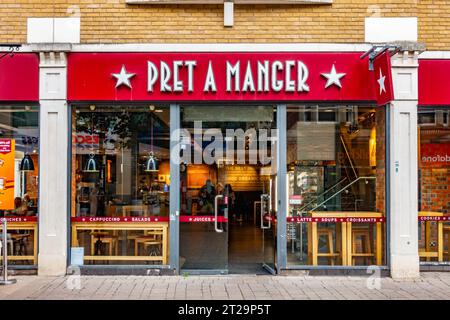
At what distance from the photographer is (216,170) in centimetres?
1036

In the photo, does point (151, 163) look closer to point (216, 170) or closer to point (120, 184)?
point (120, 184)

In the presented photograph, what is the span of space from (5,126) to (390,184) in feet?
23.7

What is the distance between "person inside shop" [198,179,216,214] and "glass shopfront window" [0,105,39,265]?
301 cm

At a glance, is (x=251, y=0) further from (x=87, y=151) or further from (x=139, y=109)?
(x=87, y=151)

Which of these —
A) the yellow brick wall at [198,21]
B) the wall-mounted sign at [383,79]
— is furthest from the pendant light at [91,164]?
the wall-mounted sign at [383,79]

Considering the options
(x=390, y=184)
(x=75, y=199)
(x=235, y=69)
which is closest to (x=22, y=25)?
(x=75, y=199)

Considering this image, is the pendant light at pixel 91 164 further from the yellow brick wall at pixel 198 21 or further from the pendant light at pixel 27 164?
the yellow brick wall at pixel 198 21

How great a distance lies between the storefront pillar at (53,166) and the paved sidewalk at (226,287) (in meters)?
0.47

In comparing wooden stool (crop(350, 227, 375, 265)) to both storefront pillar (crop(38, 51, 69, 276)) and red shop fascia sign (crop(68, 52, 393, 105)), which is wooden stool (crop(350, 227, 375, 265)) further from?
storefront pillar (crop(38, 51, 69, 276))

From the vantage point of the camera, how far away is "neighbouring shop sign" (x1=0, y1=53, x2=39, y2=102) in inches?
386

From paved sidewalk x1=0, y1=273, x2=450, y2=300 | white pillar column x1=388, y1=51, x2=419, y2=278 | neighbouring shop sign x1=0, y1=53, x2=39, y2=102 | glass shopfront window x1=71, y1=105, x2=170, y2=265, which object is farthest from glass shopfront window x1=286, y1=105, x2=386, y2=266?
neighbouring shop sign x1=0, y1=53, x2=39, y2=102

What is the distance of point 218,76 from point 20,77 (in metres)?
3.58

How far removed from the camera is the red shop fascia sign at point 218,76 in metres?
9.81

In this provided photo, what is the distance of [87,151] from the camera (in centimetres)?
1021
